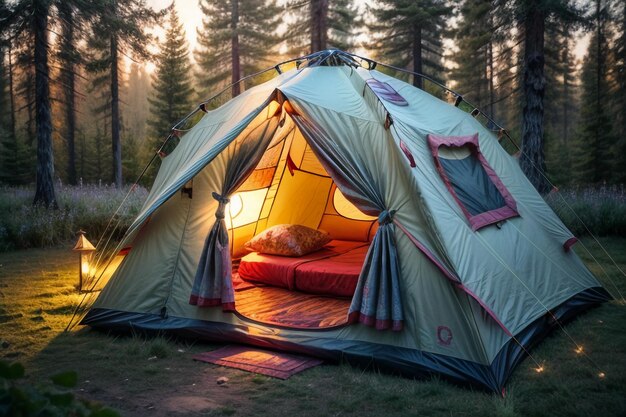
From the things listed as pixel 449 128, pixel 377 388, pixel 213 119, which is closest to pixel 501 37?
pixel 449 128

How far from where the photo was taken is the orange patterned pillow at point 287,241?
6.30 meters

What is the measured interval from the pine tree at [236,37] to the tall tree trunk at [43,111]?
10.7 metres

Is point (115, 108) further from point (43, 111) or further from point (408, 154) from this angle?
point (408, 154)

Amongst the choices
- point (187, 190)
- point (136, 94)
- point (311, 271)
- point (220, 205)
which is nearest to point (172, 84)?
point (187, 190)

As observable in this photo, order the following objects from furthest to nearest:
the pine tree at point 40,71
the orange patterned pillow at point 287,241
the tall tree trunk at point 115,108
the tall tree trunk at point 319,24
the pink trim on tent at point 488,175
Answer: the tall tree trunk at point 115,108 < the tall tree trunk at point 319,24 < the pine tree at point 40,71 < the orange patterned pillow at point 287,241 < the pink trim on tent at point 488,175

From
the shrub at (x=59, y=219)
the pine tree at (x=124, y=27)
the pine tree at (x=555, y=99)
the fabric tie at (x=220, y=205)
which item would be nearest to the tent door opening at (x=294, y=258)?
the fabric tie at (x=220, y=205)

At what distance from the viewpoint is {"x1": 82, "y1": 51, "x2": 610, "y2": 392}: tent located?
4074 millimetres

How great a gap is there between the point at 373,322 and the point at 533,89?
772 centimetres

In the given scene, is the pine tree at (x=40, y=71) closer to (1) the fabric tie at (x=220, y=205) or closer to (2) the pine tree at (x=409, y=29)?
(1) the fabric tie at (x=220, y=205)

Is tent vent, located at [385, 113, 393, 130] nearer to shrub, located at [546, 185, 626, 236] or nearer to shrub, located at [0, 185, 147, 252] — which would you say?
shrub, located at [0, 185, 147, 252]

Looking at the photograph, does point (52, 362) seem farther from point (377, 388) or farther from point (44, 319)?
point (377, 388)

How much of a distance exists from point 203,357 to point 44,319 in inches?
84.5

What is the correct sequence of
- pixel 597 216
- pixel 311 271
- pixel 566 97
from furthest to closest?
1. pixel 566 97
2. pixel 597 216
3. pixel 311 271

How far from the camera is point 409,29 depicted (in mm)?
22000
